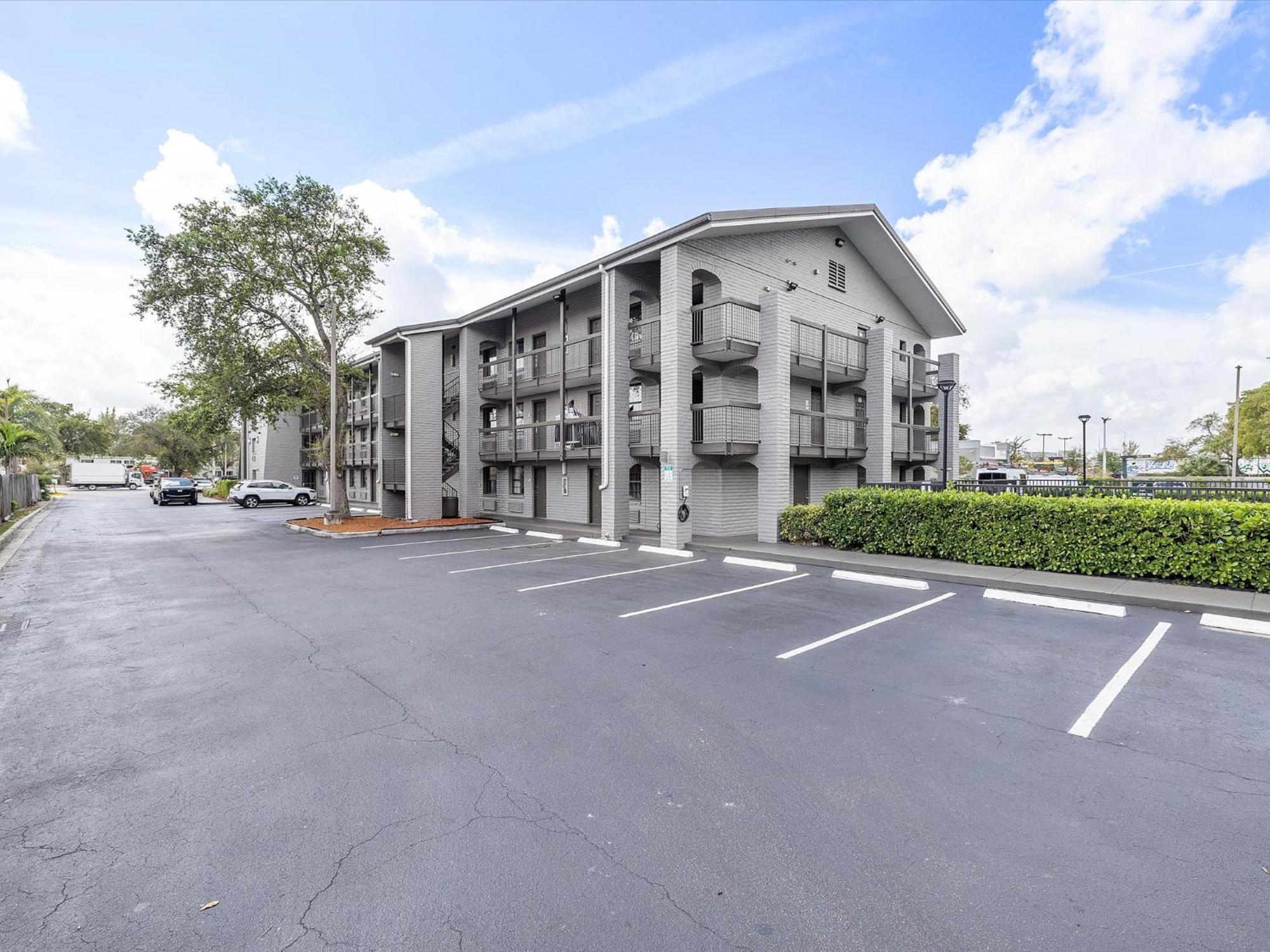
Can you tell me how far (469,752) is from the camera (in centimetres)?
400

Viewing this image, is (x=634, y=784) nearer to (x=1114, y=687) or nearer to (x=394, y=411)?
(x=1114, y=687)

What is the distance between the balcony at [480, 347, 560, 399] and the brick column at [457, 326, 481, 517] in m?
0.48

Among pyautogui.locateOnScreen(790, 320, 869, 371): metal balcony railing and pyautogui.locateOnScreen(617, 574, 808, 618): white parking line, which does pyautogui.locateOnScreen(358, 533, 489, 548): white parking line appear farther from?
pyautogui.locateOnScreen(790, 320, 869, 371): metal balcony railing

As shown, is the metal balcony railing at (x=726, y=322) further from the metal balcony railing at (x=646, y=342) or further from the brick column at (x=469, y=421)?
the brick column at (x=469, y=421)

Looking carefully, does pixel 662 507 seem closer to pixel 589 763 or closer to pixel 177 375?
pixel 589 763

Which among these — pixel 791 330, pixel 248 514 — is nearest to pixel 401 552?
pixel 791 330

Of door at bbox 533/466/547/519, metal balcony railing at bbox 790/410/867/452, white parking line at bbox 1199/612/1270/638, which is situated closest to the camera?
white parking line at bbox 1199/612/1270/638

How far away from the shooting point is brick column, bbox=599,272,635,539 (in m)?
16.0

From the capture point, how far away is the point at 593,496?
20.1m

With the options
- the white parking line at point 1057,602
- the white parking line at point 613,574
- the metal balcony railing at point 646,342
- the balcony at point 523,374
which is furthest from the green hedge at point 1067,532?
the balcony at point 523,374

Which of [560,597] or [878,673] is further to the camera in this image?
[560,597]

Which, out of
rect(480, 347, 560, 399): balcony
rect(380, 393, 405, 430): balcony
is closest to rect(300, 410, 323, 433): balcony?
rect(380, 393, 405, 430): balcony

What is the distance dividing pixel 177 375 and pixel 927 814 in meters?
26.4

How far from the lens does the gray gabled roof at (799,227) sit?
14.7 metres
